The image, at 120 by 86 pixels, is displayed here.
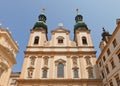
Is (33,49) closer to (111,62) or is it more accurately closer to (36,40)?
(36,40)

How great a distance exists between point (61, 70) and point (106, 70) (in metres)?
9.13

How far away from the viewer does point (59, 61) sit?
28.9 m

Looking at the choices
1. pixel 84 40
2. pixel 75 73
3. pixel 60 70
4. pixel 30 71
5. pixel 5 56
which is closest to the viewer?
pixel 5 56

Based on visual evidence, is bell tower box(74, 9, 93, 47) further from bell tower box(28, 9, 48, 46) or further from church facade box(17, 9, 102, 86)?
bell tower box(28, 9, 48, 46)

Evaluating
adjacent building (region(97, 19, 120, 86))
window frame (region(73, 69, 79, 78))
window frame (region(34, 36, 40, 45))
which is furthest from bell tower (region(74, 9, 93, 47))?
window frame (region(34, 36, 40, 45))

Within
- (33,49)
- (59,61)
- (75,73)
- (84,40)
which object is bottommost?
(75,73)

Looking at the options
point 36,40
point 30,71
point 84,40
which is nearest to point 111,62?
point 84,40

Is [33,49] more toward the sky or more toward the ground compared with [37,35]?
more toward the ground

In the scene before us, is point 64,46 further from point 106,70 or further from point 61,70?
point 106,70

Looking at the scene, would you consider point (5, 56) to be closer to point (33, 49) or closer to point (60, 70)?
point (33, 49)

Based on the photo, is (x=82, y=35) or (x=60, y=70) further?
(x=82, y=35)

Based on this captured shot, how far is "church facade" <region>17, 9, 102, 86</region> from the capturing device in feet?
83.8

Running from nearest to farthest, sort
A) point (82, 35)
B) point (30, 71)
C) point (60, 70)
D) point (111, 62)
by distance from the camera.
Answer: point (111, 62)
point (30, 71)
point (60, 70)
point (82, 35)

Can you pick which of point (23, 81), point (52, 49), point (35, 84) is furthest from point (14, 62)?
point (52, 49)
